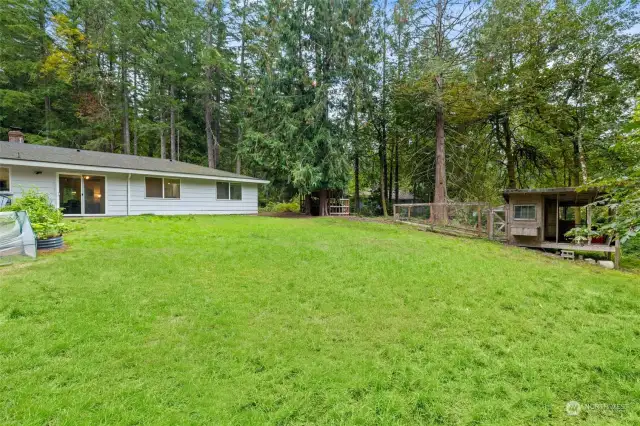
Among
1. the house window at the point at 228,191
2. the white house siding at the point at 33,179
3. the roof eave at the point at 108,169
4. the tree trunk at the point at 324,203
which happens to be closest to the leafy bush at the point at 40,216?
the white house siding at the point at 33,179

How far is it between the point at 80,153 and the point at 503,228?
17.0m

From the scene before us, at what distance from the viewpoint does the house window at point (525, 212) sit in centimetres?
907

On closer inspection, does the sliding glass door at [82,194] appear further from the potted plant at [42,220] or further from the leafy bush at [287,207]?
the leafy bush at [287,207]

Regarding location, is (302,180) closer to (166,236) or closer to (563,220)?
(166,236)

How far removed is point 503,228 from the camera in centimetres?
965

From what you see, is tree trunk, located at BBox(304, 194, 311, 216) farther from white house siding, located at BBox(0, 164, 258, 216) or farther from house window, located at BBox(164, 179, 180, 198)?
house window, located at BBox(164, 179, 180, 198)

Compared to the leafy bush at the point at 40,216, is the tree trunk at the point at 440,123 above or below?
above

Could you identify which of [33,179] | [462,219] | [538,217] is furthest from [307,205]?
[33,179]

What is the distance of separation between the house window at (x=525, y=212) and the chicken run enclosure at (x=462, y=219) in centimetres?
42

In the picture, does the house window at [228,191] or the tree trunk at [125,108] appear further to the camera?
the tree trunk at [125,108]

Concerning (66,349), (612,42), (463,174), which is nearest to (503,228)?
(463,174)

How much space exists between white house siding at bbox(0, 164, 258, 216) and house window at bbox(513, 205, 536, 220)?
12.4m

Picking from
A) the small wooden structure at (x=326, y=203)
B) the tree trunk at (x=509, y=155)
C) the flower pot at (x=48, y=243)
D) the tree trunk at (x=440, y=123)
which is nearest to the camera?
the flower pot at (x=48, y=243)

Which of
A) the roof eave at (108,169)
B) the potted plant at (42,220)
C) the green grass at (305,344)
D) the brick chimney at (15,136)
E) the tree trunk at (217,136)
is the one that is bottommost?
the green grass at (305,344)
